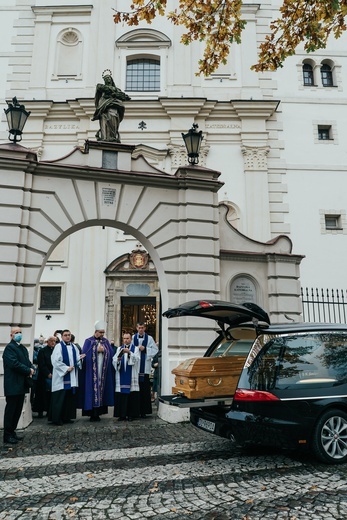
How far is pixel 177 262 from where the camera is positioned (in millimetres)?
10156

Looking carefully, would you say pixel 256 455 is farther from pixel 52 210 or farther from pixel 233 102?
pixel 233 102

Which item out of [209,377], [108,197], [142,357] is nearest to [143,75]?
[108,197]

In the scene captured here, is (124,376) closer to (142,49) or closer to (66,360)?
(66,360)

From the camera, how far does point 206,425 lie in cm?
607

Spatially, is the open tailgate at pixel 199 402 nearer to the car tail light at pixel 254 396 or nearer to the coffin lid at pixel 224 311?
the car tail light at pixel 254 396

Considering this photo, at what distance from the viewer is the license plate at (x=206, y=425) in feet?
19.3

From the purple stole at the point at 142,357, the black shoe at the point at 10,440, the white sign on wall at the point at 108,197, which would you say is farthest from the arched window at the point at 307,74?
the black shoe at the point at 10,440

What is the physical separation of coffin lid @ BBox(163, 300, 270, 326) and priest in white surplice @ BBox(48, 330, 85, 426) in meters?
2.56

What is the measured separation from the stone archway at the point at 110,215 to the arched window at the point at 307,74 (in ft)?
43.2

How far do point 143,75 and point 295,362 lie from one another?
59.2 feet

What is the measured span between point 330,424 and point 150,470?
7.68 feet

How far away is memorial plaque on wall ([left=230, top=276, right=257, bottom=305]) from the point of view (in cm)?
1083

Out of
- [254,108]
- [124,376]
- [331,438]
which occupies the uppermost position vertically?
[254,108]

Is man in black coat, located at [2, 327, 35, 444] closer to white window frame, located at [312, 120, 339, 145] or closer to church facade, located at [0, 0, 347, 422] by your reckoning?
church facade, located at [0, 0, 347, 422]
